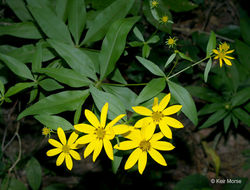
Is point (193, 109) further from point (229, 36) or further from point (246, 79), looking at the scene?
point (229, 36)


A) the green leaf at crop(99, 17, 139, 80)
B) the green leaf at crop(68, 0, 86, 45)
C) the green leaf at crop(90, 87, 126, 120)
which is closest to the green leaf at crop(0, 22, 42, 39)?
the green leaf at crop(68, 0, 86, 45)

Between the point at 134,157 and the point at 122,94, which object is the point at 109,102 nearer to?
the point at 122,94

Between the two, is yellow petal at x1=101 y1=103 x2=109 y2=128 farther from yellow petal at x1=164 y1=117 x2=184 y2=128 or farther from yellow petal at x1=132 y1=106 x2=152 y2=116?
yellow petal at x1=164 y1=117 x2=184 y2=128

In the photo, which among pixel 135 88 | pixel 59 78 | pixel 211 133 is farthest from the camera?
pixel 211 133

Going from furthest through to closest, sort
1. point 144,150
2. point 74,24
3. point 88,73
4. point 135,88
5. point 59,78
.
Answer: point 135,88 < point 74,24 < point 88,73 < point 59,78 < point 144,150

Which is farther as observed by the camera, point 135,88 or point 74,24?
point 135,88

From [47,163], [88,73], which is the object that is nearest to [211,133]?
[88,73]
